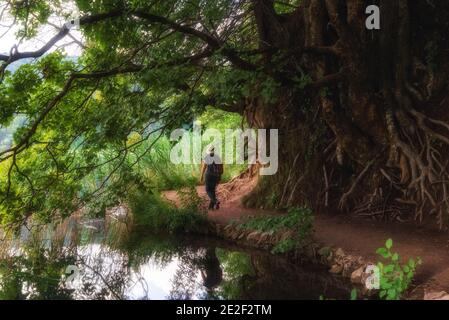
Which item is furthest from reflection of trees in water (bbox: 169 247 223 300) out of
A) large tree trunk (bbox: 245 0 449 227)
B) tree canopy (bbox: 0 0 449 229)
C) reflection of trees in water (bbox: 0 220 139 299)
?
large tree trunk (bbox: 245 0 449 227)

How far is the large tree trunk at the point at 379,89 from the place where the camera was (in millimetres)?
7918

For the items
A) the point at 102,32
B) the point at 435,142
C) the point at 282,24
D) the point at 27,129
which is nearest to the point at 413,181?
the point at 435,142

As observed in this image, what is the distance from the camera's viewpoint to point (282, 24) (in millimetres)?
9516

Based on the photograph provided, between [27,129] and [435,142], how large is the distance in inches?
249

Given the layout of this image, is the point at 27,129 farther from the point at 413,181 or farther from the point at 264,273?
the point at 413,181

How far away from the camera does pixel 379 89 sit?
27.8 ft

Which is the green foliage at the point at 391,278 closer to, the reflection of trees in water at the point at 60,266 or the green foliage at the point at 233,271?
the green foliage at the point at 233,271

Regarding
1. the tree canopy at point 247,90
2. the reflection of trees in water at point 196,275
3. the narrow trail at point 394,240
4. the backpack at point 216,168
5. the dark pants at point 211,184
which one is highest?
the tree canopy at point 247,90

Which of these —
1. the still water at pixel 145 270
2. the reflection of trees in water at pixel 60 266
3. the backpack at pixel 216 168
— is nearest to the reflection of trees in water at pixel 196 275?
the still water at pixel 145 270

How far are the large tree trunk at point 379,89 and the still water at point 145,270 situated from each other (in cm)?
225

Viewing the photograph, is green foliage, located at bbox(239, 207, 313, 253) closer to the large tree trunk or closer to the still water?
the still water

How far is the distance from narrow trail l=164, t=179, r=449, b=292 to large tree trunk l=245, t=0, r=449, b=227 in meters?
0.33
